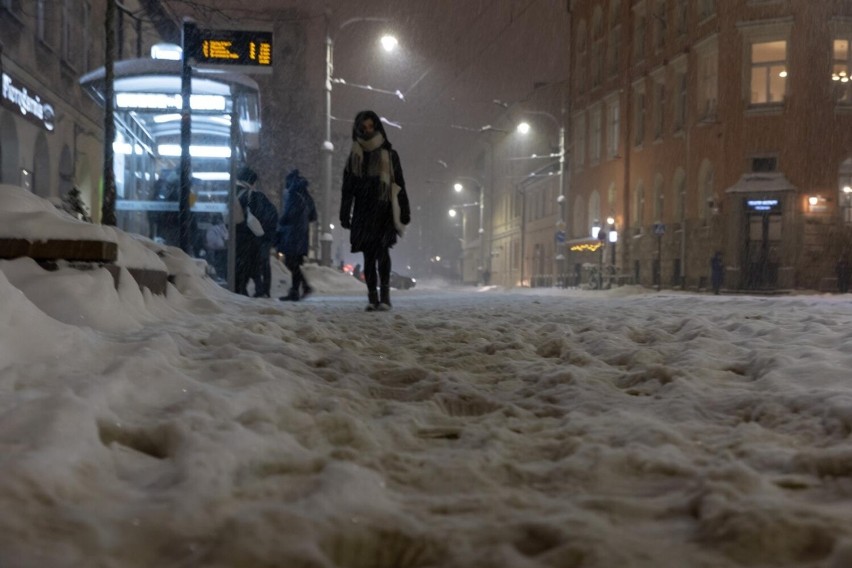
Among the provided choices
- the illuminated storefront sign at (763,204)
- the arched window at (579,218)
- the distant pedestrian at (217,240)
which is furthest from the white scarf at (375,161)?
the arched window at (579,218)

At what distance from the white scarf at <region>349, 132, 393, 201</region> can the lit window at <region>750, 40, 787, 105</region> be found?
84.7 ft

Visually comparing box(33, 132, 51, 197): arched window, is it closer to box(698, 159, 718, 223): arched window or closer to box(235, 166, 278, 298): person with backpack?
box(235, 166, 278, 298): person with backpack

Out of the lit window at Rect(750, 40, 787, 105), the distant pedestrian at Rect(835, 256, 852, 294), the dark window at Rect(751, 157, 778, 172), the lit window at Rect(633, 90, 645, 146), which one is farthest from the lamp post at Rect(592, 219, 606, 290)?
the distant pedestrian at Rect(835, 256, 852, 294)

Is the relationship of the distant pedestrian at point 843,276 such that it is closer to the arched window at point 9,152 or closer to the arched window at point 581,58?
the arched window at point 581,58

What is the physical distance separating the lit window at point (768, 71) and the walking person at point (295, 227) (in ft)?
77.3

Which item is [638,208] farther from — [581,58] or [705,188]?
[581,58]

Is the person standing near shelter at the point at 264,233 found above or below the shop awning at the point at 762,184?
below

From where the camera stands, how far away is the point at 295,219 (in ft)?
43.7

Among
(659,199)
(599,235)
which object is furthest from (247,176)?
(659,199)

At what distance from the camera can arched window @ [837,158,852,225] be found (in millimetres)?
29969

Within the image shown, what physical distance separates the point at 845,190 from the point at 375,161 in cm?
2573

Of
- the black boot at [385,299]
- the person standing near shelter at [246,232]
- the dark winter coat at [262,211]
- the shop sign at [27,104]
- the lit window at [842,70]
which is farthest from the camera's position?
the lit window at [842,70]

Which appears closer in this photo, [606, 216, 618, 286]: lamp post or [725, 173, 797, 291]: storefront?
[725, 173, 797, 291]: storefront

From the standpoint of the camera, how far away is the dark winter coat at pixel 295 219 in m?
13.1
